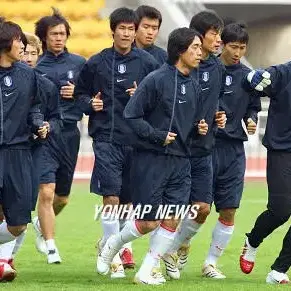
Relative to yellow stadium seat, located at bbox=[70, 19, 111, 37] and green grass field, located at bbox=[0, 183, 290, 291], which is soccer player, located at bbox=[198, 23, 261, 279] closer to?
green grass field, located at bbox=[0, 183, 290, 291]

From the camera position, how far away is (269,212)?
11.6 meters

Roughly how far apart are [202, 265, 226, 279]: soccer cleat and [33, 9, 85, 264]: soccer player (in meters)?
1.59

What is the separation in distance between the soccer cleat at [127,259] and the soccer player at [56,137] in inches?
27.1

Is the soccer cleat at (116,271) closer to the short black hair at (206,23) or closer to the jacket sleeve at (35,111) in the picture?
the jacket sleeve at (35,111)

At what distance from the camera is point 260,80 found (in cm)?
1117

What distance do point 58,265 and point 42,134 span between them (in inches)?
81.3

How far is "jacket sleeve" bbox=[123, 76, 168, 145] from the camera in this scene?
36.2 feet

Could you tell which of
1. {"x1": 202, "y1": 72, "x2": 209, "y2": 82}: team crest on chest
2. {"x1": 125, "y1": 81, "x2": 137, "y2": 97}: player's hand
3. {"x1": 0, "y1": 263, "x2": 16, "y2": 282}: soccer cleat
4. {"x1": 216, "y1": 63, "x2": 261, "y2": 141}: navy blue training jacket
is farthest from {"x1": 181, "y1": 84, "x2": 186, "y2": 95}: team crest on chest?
{"x1": 0, "y1": 263, "x2": 16, "y2": 282}: soccer cleat

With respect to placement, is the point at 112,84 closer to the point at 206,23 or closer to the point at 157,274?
the point at 206,23

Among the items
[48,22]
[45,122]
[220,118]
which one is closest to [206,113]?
[220,118]

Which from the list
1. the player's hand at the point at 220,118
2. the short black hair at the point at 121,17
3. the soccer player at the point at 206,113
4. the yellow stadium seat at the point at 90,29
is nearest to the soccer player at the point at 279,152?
the player's hand at the point at 220,118

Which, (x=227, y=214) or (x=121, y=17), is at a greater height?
(x=121, y=17)

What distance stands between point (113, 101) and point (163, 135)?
4.32 feet

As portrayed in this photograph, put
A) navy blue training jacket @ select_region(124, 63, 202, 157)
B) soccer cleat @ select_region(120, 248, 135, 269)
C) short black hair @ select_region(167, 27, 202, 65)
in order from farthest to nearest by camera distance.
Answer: soccer cleat @ select_region(120, 248, 135, 269)
short black hair @ select_region(167, 27, 202, 65)
navy blue training jacket @ select_region(124, 63, 202, 157)
